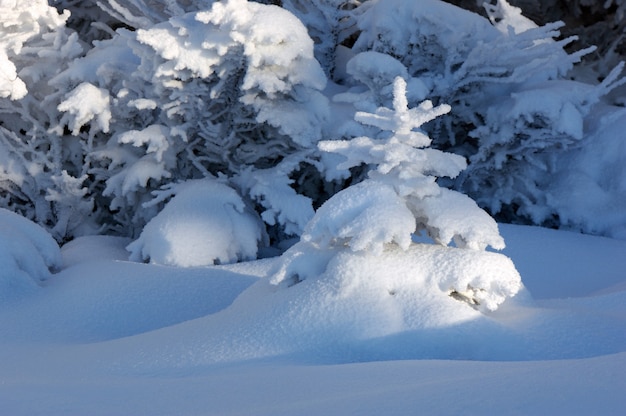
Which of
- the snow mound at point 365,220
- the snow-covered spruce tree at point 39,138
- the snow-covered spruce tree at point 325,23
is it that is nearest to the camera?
the snow mound at point 365,220

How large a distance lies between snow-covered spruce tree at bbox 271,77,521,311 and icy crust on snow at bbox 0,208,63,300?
6.00 feet

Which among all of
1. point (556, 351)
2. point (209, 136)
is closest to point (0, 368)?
point (556, 351)

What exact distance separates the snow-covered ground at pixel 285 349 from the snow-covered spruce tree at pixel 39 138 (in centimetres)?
126

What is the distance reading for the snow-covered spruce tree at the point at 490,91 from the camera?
4758mm

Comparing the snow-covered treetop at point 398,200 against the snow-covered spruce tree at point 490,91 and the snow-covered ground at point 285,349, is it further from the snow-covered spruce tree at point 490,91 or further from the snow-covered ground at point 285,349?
the snow-covered spruce tree at point 490,91

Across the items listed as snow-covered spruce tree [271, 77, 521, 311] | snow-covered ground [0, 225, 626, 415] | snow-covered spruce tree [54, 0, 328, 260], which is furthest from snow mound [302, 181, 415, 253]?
snow-covered spruce tree [54, 0, 328, 260]

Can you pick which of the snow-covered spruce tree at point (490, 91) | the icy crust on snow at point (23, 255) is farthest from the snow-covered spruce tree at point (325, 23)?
the icy crust on snow at point (23, 255)

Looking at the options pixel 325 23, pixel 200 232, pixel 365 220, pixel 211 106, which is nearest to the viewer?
pixel 365 220

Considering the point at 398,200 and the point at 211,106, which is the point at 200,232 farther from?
the point at 398,200

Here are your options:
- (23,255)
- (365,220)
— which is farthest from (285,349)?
(23,255)

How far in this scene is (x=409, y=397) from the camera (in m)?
1.30

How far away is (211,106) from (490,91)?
2384 mm

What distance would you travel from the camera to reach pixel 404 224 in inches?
89.3

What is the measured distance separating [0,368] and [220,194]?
215 cm
